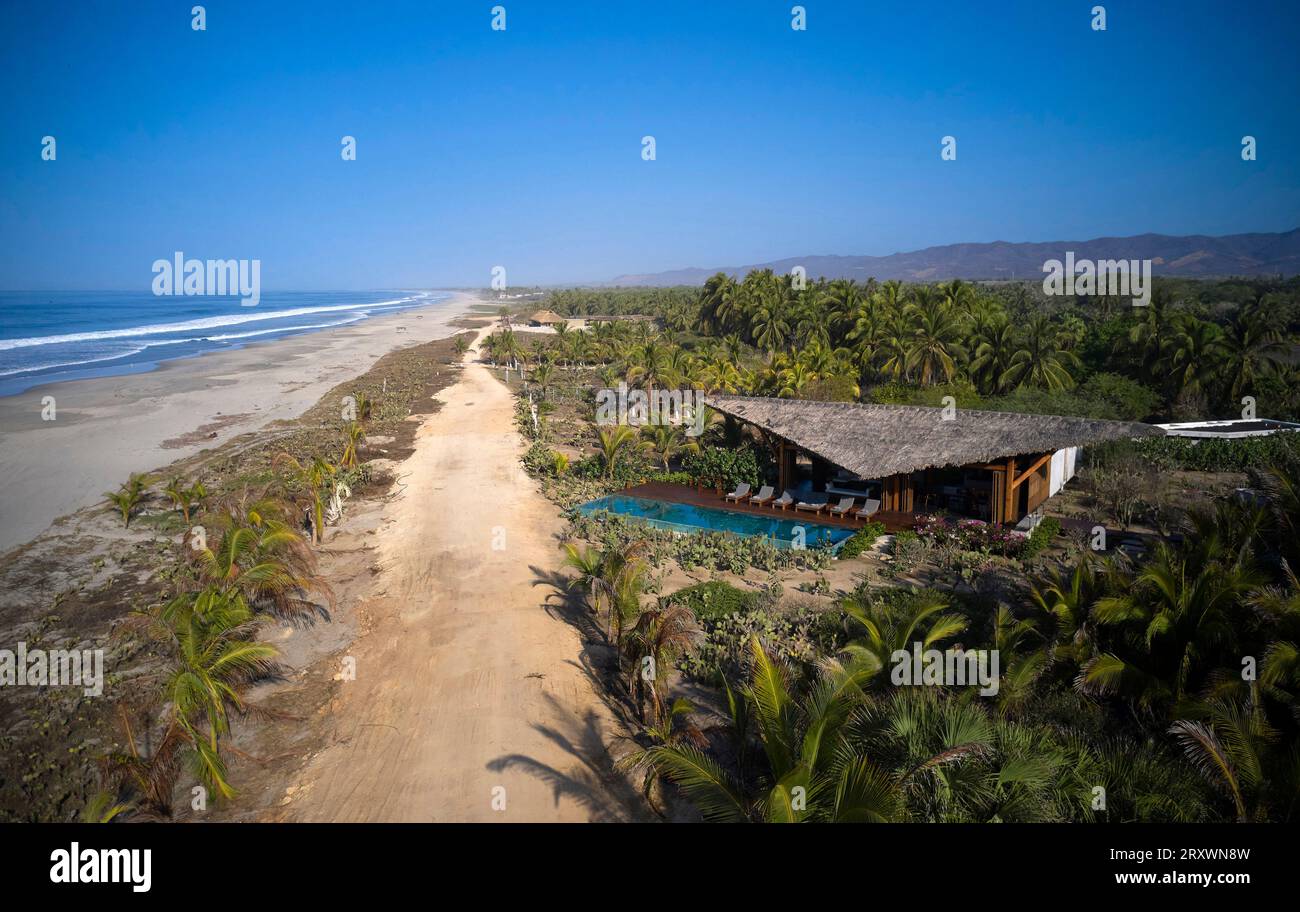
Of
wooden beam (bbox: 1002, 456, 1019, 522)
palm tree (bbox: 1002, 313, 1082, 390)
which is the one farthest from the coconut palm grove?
palm tree (bbox: 1002, 313, 1082, 390)

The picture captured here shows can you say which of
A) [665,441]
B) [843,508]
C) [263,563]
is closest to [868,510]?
[843,508]

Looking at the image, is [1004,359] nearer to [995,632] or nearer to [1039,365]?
[1039,365]

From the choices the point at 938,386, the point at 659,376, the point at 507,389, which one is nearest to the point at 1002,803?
the point at 938,386

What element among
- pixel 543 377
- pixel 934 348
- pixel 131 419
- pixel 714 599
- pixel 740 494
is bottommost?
pixel 714 599

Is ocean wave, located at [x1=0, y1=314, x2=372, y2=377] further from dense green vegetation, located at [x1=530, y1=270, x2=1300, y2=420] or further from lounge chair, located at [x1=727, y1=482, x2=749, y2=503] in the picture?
lounge chair, located at [x1=727, y1=482, x2=749, y2=503]

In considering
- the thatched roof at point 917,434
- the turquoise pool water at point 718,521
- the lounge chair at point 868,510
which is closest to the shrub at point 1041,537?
the thatched roof at point 917,434

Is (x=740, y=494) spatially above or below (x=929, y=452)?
below

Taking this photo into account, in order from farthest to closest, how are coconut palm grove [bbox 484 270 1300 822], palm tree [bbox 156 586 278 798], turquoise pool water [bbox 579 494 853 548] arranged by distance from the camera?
turquoise pool water [bbox 579 494 853 548] < palm tree [bbox 156 586 278 798] < coconut palm grove [bbox 484 270 1300 822]

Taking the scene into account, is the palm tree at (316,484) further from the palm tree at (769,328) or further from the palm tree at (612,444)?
the palm tree at (769,328)
